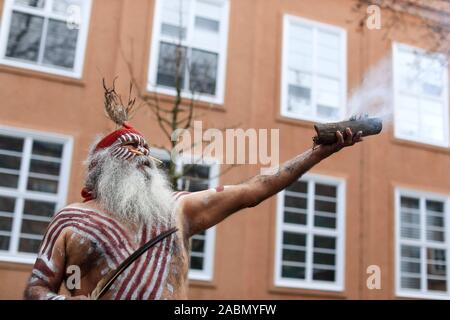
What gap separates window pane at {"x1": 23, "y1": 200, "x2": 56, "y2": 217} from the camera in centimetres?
992

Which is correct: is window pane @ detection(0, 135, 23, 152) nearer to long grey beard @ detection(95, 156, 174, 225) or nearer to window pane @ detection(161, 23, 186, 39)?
window pane @ detection(161, 23, 186, 39)

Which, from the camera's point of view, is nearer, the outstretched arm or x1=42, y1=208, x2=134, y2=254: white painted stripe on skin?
x1=42, y1=208, x2=134, y2=254: white painted stripe on skin

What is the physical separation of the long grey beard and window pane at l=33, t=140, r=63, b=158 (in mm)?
8195

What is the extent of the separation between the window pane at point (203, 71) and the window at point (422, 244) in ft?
14.2

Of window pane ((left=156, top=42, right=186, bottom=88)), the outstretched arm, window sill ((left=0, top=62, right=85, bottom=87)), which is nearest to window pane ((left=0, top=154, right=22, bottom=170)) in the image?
window sill ((left=0, top=62, right=85, bottom=87))

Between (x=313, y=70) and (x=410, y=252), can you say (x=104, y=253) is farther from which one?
(x=410, y=252)

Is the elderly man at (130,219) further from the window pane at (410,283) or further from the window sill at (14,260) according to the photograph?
the window pane at (410,283)

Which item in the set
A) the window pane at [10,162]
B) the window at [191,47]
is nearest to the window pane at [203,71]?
the window at [191,47]

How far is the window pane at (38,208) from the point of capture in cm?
992

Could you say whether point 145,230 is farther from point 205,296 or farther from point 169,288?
point 205,296

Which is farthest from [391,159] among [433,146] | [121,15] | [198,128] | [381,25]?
[121,15]

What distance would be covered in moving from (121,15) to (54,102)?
195 centimetres

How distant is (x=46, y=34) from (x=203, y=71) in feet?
→ 9.25

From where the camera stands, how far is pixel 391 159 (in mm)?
12469
